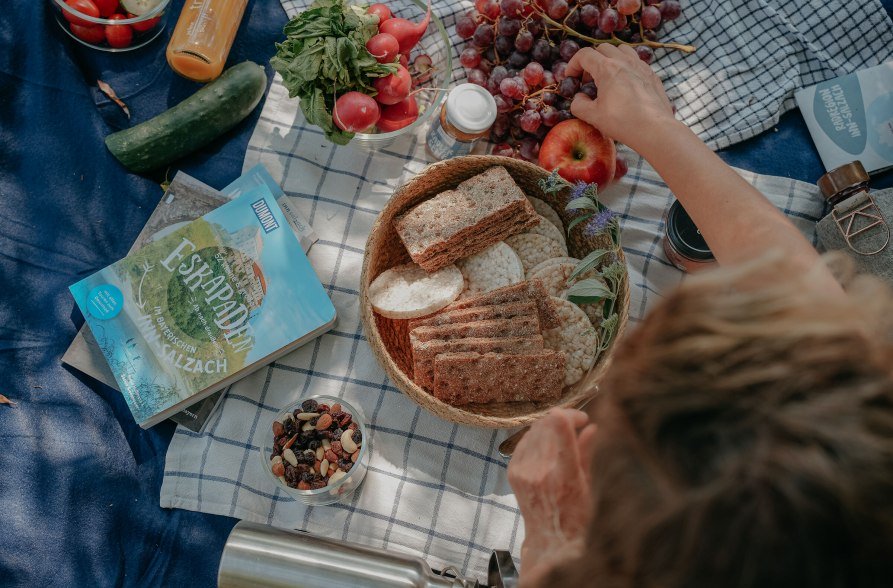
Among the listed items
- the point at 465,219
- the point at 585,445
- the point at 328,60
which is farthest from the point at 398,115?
the point at 585,445

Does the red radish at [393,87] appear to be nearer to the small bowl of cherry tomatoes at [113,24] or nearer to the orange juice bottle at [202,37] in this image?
the orange juice bottle at [202,37]

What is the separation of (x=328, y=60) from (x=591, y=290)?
0.64 metres

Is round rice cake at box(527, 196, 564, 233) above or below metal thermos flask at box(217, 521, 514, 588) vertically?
above

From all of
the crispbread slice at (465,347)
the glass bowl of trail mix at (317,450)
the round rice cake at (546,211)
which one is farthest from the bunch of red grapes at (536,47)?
the glass bowl of trail mix at (317,450)

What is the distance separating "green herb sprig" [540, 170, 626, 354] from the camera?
112cm

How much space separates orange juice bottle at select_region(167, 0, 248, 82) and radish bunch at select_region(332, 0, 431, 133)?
339mm

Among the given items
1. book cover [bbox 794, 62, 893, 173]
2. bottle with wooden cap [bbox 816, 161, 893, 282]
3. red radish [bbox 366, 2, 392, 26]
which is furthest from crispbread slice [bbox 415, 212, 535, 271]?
book cover [bbox 794, 62, 893, 173]

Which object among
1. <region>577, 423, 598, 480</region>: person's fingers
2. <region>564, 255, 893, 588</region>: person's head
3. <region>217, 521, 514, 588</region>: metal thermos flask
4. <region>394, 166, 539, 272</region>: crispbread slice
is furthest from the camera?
<region>394, 166, 539, 272</region>: crispbread slice

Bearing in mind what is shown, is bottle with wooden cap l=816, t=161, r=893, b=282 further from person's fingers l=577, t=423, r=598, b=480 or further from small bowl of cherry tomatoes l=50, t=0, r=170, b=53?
small bowl of cherry tomatoes l=50, t=0, r=170, b=53

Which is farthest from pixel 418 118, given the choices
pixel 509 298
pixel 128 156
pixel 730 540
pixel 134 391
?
pixel 730 540

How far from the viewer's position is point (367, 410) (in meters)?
1.27

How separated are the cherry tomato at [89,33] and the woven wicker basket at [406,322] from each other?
0.81 m

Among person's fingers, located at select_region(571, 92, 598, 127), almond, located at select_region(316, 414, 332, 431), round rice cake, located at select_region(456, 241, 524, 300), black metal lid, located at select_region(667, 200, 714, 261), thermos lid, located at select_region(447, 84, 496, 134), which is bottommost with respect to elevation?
almond, located at select_region(316, 414, 332, 431)

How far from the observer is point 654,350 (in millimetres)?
548
